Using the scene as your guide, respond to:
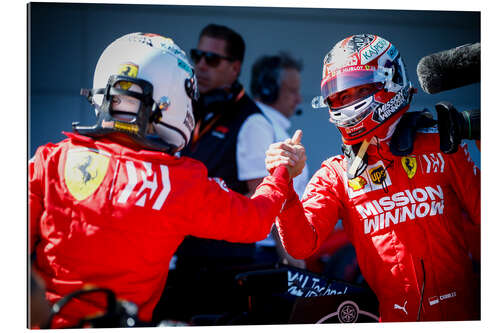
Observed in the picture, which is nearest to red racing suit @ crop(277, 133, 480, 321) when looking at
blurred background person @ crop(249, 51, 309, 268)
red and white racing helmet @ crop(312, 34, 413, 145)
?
red and white racing helmet @ crop(312, 34, 413, 145)

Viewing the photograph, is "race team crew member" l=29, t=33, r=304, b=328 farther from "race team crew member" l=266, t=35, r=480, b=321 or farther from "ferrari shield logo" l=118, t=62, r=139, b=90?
"race team crew member" l=266, t=35, r=480, b=321

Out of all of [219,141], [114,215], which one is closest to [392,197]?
[219,141]

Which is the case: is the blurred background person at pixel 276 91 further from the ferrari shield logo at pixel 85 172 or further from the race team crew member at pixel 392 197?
the ferrari shield logo at pixel 85 172

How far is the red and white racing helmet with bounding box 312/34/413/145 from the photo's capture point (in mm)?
2662

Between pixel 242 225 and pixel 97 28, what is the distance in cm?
165

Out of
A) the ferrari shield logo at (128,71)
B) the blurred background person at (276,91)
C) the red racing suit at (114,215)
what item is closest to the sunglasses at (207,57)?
the blurred background person at (276,91)

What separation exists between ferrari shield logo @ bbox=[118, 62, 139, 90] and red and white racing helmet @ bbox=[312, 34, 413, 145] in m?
0.96

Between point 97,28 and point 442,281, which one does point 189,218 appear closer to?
point 442,281

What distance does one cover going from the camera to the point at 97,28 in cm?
320

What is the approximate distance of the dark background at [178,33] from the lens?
3018mm

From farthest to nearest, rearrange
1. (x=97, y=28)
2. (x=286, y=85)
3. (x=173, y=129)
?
(x=286, y=85) → (x=97, y=28) → (x=173, y=129)

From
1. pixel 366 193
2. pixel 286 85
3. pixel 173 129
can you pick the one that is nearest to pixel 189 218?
pixel 173 129

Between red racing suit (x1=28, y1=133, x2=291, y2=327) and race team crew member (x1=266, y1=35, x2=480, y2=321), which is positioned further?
race team crew member (x1=266, y1=35, x2=480, y2=321)

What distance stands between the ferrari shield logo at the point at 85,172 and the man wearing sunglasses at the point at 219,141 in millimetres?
1277
